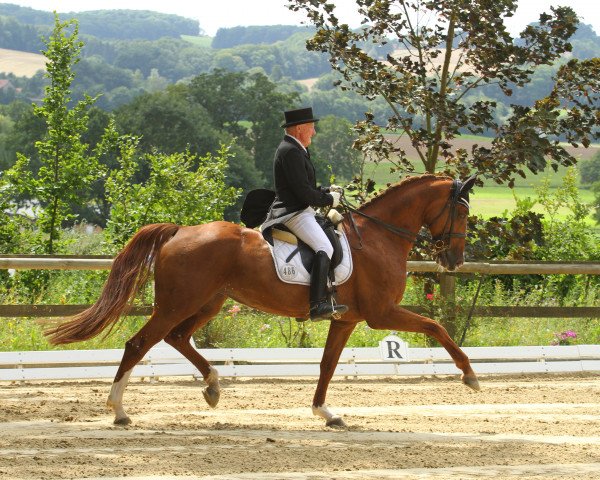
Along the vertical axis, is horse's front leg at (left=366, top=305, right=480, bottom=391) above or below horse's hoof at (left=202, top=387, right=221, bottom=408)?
above

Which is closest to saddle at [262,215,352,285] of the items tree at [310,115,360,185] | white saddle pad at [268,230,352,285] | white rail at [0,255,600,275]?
white saddle pad at [268,230,352,285]

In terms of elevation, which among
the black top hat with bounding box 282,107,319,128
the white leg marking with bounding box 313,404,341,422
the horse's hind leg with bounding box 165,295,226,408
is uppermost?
the black top hat with bounding box 282,107,319,128

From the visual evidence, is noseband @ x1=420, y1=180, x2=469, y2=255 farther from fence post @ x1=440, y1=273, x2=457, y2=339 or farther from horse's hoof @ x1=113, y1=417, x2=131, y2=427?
fence post @ x1=440, y1=273, x2=457, y2=339

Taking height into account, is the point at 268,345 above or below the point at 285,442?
below

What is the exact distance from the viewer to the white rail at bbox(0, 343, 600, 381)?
10250 millimetres

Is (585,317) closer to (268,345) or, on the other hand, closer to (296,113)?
(268,345)

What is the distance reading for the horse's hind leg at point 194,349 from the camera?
8.24 meters

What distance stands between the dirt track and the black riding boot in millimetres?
864

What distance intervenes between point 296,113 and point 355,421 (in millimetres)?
2417

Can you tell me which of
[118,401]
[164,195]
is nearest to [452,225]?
[118,401]

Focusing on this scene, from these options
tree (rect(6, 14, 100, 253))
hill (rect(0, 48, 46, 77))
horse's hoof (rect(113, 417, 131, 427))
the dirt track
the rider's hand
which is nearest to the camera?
the dirt track

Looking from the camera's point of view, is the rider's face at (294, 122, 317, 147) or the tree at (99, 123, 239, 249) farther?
the tree at (99, 123, 239, 249)

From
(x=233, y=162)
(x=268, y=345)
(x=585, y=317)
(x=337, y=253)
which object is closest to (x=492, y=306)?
(x=585, y=317)

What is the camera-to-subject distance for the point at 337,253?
8000 mm
